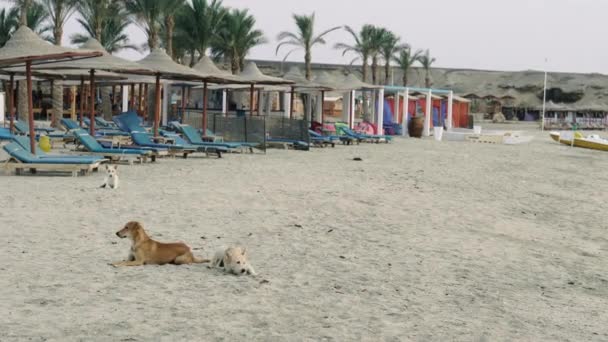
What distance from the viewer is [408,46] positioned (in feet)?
193

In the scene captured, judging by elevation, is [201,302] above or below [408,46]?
below

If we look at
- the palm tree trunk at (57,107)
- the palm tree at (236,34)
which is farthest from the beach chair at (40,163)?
the palm tree at (236,34)

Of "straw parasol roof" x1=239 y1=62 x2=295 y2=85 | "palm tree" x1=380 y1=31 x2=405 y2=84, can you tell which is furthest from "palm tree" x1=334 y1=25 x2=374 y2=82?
"straw parasol roof" x1=239 y1=62 x2=295 y2=85

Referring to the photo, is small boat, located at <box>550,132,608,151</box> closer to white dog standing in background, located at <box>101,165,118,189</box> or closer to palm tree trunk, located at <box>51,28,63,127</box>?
palm tree trunk, located at <box>51,28,63,127</box>

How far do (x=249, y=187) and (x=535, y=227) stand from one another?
4.20 metres

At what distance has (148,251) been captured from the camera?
236 inches

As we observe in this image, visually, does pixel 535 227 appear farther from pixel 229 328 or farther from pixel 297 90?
pixel 297 90

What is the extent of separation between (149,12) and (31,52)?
1927cm

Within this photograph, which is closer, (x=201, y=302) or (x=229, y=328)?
(x=229, y=328)

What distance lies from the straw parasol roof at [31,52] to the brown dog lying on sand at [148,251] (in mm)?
6592

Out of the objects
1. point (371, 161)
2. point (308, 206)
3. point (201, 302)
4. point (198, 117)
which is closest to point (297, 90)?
point (198, 117)

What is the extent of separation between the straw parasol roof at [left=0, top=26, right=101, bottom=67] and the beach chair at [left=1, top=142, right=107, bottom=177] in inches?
56.5

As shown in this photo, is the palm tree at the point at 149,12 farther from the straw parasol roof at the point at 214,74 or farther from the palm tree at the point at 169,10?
the straw parasol roof at the point at 214,74

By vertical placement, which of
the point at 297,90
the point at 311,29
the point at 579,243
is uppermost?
the point at 311,29
